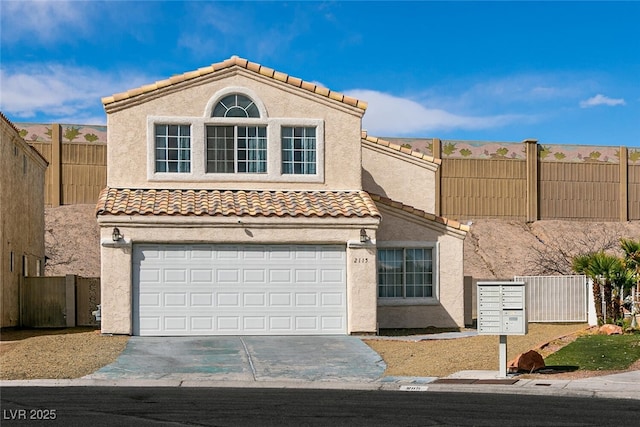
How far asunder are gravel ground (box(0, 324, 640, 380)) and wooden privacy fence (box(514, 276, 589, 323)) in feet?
16.0

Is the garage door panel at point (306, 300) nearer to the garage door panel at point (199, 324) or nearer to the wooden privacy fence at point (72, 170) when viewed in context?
the garage door panel at point (199, 324)

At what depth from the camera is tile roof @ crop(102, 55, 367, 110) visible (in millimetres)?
25688

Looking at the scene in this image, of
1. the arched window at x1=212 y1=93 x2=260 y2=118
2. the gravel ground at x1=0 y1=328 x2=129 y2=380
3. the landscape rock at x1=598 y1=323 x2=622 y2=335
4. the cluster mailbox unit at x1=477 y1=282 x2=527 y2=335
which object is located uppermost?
the arched window at x1=212 y1=93 x2=260 y2=118

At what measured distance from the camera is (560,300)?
99.5 ft

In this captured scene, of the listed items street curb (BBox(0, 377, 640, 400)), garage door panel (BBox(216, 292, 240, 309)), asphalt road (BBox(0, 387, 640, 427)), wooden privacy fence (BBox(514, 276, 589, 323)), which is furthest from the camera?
wooden privacy fence (BBox(514, 276, 589, 323))

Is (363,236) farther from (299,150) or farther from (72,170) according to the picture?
(72,170)

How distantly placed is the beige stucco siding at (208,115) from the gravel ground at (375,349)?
16.4 ft

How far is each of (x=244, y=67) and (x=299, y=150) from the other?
9.59 feet

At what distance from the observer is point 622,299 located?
24.7 m

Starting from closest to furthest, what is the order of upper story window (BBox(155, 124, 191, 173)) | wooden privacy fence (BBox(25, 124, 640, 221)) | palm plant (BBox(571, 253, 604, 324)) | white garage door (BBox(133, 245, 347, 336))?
white garage door (BBox(133, 245, 347, 336)), palm plant (BBox(571, 253, 604, 324)), upper story window (BBox(155, 124, 191, 173)), wooden privacy fence (BBox(25, 124, 640, 221))

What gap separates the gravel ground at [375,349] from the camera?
59.6 feet

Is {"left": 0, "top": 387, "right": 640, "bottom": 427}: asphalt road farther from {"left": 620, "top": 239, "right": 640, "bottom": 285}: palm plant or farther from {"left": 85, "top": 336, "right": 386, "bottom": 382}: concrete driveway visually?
{"left": 620, "top": 239, "right": 640, "bottom": 285}: palm plant

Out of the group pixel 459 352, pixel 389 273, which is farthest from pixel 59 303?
pixel 459 352

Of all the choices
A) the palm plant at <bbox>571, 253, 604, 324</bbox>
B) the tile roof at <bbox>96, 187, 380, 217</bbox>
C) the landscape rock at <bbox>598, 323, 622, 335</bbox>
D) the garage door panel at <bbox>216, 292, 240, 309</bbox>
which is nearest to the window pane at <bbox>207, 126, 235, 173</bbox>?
the tile roof at <bbox>96, 187, 380, 217</bbox>
